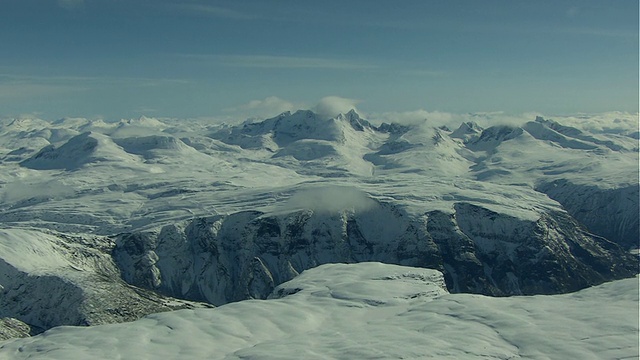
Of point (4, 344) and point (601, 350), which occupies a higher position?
point (601, 350)

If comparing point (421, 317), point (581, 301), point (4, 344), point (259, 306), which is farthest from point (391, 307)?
point (4, 344)

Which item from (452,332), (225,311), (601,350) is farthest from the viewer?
(225,311)

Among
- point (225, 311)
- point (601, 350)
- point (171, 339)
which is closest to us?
point (601, 350)

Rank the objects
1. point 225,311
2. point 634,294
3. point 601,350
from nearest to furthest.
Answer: point 601,350 → point 634,294 → point 225,311

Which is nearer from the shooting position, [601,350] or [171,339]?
[601,350]

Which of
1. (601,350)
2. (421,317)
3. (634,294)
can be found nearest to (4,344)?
(421,317)

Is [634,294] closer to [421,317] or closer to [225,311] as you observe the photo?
[421,317]

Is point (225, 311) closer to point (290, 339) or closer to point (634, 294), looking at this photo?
point (290, 339)
